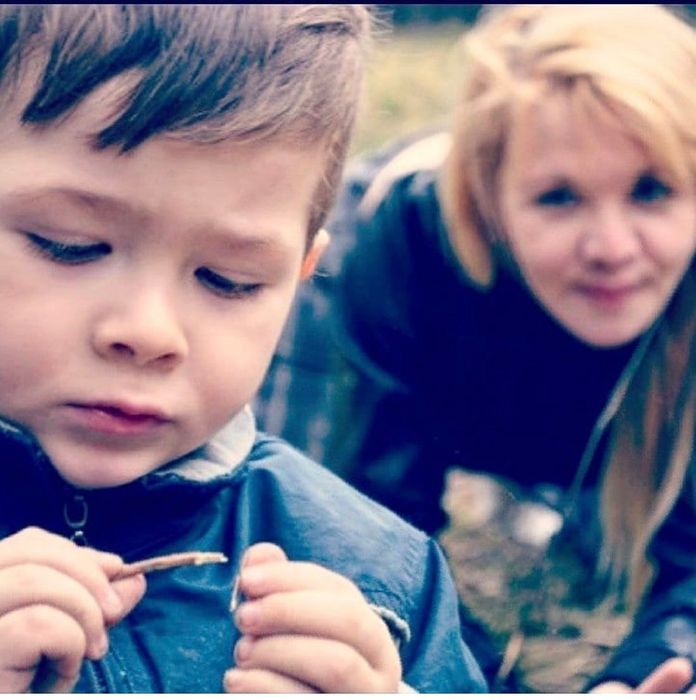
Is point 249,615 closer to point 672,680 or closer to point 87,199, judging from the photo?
point 87,199

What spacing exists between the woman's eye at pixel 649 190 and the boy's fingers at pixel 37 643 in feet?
1.86

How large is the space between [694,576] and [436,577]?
343 mm

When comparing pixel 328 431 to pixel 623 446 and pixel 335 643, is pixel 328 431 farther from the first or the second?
pixel 335 643

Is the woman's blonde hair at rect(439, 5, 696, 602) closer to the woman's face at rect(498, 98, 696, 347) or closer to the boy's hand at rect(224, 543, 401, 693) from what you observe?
the woman's face at rect(498, 98, 696, 347)

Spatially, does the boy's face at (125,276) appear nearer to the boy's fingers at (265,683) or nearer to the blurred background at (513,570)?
the boy's fingers at (265,683)

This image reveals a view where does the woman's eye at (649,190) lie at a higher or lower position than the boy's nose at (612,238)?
higher

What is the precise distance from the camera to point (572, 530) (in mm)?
1167

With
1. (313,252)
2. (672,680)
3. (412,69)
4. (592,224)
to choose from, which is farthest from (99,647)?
(412,69)

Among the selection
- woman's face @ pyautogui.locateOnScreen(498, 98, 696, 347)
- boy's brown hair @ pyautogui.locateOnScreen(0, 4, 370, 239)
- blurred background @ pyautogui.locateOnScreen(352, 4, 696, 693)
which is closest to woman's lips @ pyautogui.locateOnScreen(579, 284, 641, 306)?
woman's face @ pyautogui.locateOnScreen(498, 98, 696, 347)

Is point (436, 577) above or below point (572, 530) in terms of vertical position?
above

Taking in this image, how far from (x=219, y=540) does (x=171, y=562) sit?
10 cm

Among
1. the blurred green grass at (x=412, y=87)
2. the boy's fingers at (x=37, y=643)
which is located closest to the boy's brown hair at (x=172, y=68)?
the boy's fingers at (x=37, y=643)

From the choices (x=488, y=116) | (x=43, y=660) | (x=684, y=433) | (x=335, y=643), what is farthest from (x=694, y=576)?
(x=43, y=660)

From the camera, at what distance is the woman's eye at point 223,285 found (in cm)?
62
